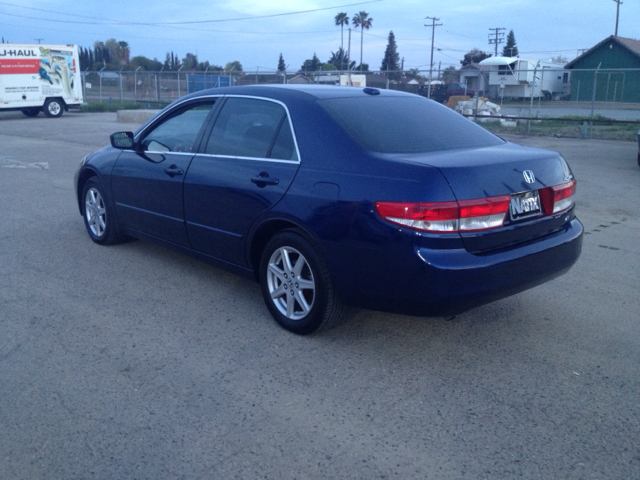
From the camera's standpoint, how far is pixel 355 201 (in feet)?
12.4

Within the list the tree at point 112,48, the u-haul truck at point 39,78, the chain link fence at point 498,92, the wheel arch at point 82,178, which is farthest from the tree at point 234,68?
the tree at point 112,48

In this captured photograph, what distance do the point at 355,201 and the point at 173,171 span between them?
2064 millimetres

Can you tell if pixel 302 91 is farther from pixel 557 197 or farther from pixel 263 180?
pixel 557 197

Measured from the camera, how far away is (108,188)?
20.4ft

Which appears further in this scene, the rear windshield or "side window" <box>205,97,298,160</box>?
"side window" <box>205,97,298,160</box>

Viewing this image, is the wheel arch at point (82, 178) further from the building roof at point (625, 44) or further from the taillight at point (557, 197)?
the building roof at point (625, 44)

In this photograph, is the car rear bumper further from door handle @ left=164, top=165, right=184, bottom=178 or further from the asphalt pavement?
door handle @ left=164, top=165, right=184, bottom=178

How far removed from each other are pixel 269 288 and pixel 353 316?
674mm

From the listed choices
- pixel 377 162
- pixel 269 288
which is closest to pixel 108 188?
pixel 269 288

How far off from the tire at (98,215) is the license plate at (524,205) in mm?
4026

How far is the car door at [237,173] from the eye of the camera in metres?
Result: 4.39

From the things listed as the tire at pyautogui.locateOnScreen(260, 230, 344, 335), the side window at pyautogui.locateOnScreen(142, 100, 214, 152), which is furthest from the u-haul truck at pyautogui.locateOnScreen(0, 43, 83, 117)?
the tire at pyautogui.locateOnScreen(260, 230, 344, 335)

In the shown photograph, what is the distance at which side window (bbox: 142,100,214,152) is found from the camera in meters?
5.25

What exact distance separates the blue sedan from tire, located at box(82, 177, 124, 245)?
1.02 metres
